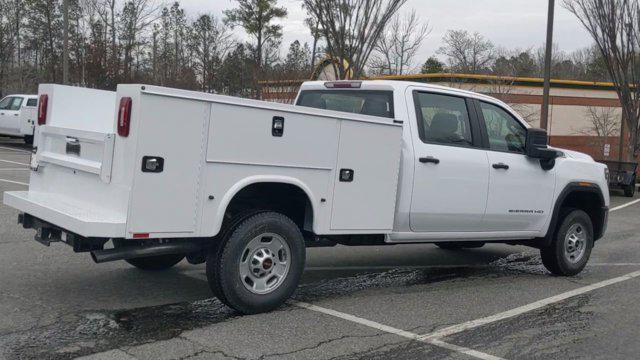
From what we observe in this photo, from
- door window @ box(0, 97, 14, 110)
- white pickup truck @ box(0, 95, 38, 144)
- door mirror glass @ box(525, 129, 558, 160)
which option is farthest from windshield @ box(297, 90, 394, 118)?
door window @ box(0, 97, 14, 110)

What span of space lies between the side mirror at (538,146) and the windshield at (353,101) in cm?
180

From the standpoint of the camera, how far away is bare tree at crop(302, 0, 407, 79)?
576 inches

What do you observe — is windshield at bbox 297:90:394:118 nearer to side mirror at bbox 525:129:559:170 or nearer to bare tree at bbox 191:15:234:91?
side mirror at bbox 525:129:559:170

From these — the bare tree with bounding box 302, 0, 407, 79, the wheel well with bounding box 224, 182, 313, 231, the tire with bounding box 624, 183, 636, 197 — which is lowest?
the wheel well with bounding box 224, 182, 313, 231

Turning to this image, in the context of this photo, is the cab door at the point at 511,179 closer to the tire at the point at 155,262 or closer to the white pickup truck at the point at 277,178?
the white pickup truck at the point at 277,178

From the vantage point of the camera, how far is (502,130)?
295 inches

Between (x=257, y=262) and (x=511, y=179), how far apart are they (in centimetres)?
318

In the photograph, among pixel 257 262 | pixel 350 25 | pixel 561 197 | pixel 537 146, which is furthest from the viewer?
pixel 350 25

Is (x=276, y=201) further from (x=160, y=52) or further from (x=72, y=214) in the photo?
(x=160, y=52)

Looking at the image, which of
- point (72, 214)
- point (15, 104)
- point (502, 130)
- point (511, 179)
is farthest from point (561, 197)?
point (15, 104)

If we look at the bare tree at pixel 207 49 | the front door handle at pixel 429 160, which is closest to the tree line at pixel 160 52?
the bare tree at pixel 207 49

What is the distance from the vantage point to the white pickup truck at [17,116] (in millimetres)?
23672

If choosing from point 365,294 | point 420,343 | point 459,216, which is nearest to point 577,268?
point 459,216

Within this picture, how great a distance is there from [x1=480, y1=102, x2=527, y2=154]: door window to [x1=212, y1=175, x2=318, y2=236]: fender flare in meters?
2.49
